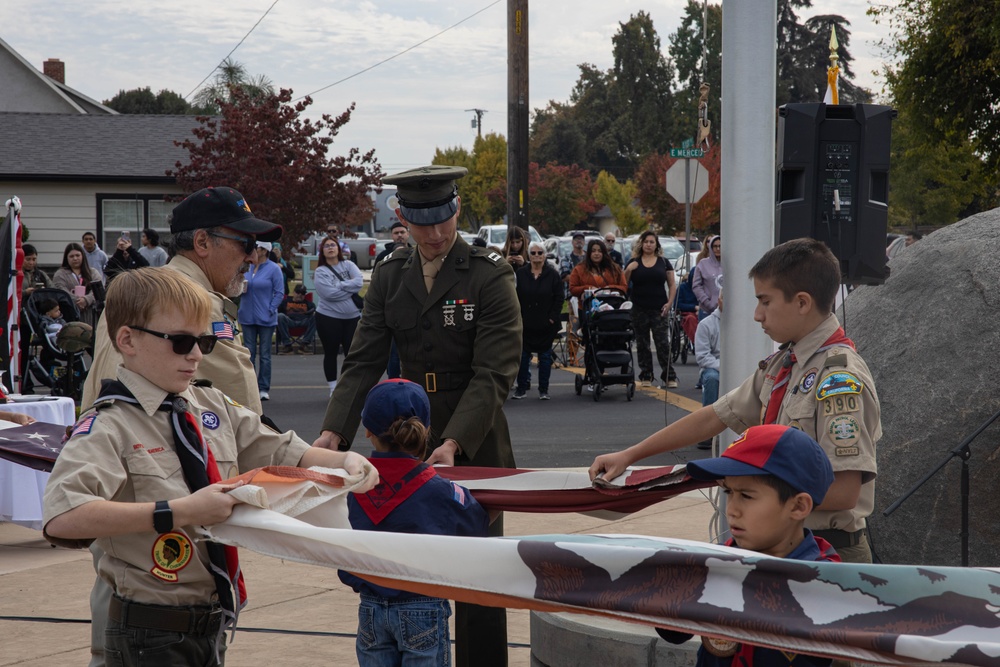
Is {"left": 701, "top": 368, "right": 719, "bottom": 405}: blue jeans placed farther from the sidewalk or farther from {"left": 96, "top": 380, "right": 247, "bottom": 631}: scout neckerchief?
{"left": 96, "top": 380, "right": 247, "bottom": 631}: scout neckerchief

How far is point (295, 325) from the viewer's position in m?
21.8

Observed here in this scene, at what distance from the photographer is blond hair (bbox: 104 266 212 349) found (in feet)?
9.47

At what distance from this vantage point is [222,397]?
128 inches

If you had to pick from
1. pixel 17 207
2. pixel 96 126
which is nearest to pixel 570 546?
pixel 17 207

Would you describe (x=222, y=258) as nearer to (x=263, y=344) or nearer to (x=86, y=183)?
(x=263, y=344)

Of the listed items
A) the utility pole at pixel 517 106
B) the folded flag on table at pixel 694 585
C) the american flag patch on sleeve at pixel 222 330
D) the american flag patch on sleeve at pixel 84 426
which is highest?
the utility pole at pixel 517 106

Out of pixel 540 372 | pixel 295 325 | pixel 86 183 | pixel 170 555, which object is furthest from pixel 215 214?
pixel 86 183

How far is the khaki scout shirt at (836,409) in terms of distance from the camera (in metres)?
3.26

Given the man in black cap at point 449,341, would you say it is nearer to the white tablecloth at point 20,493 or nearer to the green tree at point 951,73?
the white tablecloth at point 20,493

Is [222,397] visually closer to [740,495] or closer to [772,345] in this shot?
[740,495]

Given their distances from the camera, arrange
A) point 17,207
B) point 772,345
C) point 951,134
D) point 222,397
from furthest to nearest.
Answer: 1. point 951,134
2. point 17,207
3. point 772,345
4. point 222,397

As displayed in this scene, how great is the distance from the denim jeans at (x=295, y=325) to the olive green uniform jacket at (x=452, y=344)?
57.0 feet

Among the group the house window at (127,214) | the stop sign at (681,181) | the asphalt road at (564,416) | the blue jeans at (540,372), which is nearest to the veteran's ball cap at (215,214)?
the asphalt road at (564,416)

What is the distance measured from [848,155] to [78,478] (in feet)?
16.6
